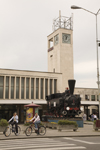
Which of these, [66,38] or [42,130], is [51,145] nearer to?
[42,130]

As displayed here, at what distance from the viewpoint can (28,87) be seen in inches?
2045

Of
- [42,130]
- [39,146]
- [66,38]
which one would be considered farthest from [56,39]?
[39,146]

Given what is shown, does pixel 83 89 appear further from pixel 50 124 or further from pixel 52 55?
pixel 50 124

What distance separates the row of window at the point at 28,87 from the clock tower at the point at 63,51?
30.5 feet

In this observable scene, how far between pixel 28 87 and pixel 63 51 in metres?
17.2

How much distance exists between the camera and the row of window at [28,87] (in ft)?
164

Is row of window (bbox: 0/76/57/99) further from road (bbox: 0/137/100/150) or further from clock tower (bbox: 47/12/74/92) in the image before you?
road (bbox: 0/137/100/150)

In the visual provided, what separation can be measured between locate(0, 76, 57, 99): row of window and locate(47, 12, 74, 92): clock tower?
9.31 m

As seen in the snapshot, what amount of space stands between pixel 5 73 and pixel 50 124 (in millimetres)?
23670

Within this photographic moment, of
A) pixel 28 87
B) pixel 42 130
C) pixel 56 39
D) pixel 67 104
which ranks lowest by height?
pixel 42 130

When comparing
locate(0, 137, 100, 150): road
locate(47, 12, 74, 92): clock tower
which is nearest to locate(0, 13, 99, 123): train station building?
locate(47, 12, 74, 92): clock tower

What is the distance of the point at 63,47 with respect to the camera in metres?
64.8

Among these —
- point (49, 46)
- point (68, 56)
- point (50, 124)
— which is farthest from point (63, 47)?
point (50, 124)

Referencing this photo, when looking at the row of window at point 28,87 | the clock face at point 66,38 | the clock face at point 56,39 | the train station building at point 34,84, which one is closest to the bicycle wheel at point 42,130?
the train station building at point 34,84
